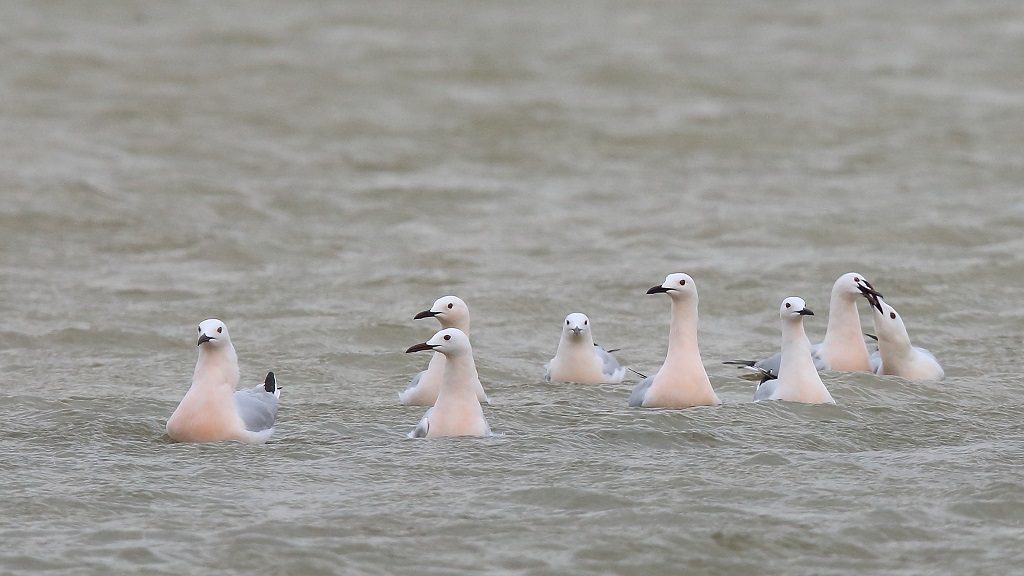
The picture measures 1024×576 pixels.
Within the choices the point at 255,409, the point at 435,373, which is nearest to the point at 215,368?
the point at 255,409

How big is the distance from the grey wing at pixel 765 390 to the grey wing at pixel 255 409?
3385 millimetres

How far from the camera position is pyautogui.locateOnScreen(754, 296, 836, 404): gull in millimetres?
11156

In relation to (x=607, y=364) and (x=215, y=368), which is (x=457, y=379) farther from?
(x=607, y=364)

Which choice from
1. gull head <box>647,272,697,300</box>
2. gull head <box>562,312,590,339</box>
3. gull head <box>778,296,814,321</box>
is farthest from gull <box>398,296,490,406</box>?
gull head <box>778,296,814,321</box>

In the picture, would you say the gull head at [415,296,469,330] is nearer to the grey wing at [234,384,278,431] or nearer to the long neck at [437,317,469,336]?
the long neck at [437,317,469,336]

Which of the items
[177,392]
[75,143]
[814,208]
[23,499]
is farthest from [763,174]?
[23,499]

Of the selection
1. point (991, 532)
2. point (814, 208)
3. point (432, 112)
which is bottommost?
point (991, 532)

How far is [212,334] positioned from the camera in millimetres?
10383

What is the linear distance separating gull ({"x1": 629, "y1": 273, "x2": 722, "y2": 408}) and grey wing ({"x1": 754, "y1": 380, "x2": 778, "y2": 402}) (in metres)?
0.28

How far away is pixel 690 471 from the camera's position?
31.0 feet

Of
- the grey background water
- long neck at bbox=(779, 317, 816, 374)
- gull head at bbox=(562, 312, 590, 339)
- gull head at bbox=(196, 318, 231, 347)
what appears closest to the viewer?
the grey background water

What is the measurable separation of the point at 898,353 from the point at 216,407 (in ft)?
17.7

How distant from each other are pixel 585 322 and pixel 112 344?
450 cm

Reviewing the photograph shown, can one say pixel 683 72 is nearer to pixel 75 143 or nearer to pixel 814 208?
pixel 814 208
